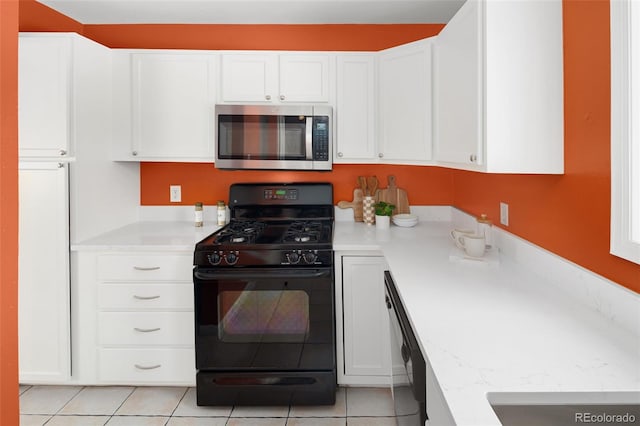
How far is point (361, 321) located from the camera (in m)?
2.54

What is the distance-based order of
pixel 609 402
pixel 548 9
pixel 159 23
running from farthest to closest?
pixel 159 23 < pixel 548 9 < pixel 609 402

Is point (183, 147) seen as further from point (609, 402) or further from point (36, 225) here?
point (609, 402)

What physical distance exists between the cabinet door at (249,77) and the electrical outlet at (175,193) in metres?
0.79

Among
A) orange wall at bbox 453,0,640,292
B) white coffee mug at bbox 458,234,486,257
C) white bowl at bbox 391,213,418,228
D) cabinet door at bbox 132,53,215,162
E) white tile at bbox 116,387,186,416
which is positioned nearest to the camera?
orange wall at bbox 453,0,640,292

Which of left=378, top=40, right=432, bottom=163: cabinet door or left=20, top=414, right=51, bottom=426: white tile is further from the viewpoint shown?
left=378, top=40, right=432, bottom=163: cabinet door

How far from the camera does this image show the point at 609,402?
3.01 feet

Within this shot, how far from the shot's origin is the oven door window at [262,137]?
280 centimetres

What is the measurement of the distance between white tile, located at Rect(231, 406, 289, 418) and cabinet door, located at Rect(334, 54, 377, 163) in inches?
61.1

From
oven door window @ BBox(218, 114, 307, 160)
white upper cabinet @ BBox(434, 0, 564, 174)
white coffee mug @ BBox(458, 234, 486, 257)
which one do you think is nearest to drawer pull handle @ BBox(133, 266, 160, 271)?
oven door window @ BBox(218, 114, 307, 160)

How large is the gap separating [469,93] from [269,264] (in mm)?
1287

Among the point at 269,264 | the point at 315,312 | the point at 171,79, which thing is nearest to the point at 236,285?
the point at 269,264

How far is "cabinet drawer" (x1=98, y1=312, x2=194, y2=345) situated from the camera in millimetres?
2527

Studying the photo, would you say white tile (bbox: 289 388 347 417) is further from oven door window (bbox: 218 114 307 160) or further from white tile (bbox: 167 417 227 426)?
oven door window (bbox: 218 114 307 160)

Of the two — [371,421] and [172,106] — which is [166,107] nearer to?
[172,106]
